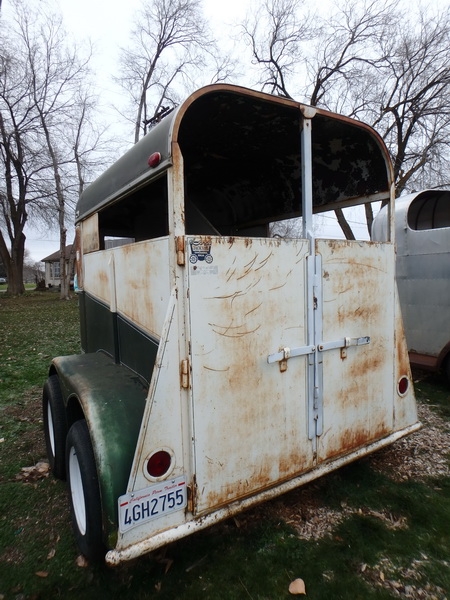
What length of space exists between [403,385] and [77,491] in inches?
105

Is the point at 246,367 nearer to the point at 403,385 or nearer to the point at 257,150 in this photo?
the point at 403,385

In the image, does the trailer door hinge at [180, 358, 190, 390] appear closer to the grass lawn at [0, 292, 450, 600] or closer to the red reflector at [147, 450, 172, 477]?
the red reflector at [147, 450, 172, 477]

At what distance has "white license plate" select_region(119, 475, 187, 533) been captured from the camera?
6.29 feet

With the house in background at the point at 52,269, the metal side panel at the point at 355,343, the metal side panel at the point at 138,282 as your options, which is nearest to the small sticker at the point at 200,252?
the metal side panel at the point at 138,282

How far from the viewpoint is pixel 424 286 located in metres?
5.22

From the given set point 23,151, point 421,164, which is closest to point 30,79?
point 23,151

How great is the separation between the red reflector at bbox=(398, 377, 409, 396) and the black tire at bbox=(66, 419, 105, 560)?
244cm

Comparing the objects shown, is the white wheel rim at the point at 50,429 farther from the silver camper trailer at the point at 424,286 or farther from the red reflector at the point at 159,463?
the silver camper trailer at the point at 424,286

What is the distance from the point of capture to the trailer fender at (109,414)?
2.02 m

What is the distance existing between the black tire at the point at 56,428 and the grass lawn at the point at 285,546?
0.14m

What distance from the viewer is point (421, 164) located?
53.9ft

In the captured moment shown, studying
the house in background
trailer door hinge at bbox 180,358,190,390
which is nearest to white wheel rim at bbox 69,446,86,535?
trailer door hinge at bbox 180,358,190,390

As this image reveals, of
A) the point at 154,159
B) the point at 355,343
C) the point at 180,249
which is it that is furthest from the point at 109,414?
the point at 355,343

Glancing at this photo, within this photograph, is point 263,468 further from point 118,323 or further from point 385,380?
point 118,323
